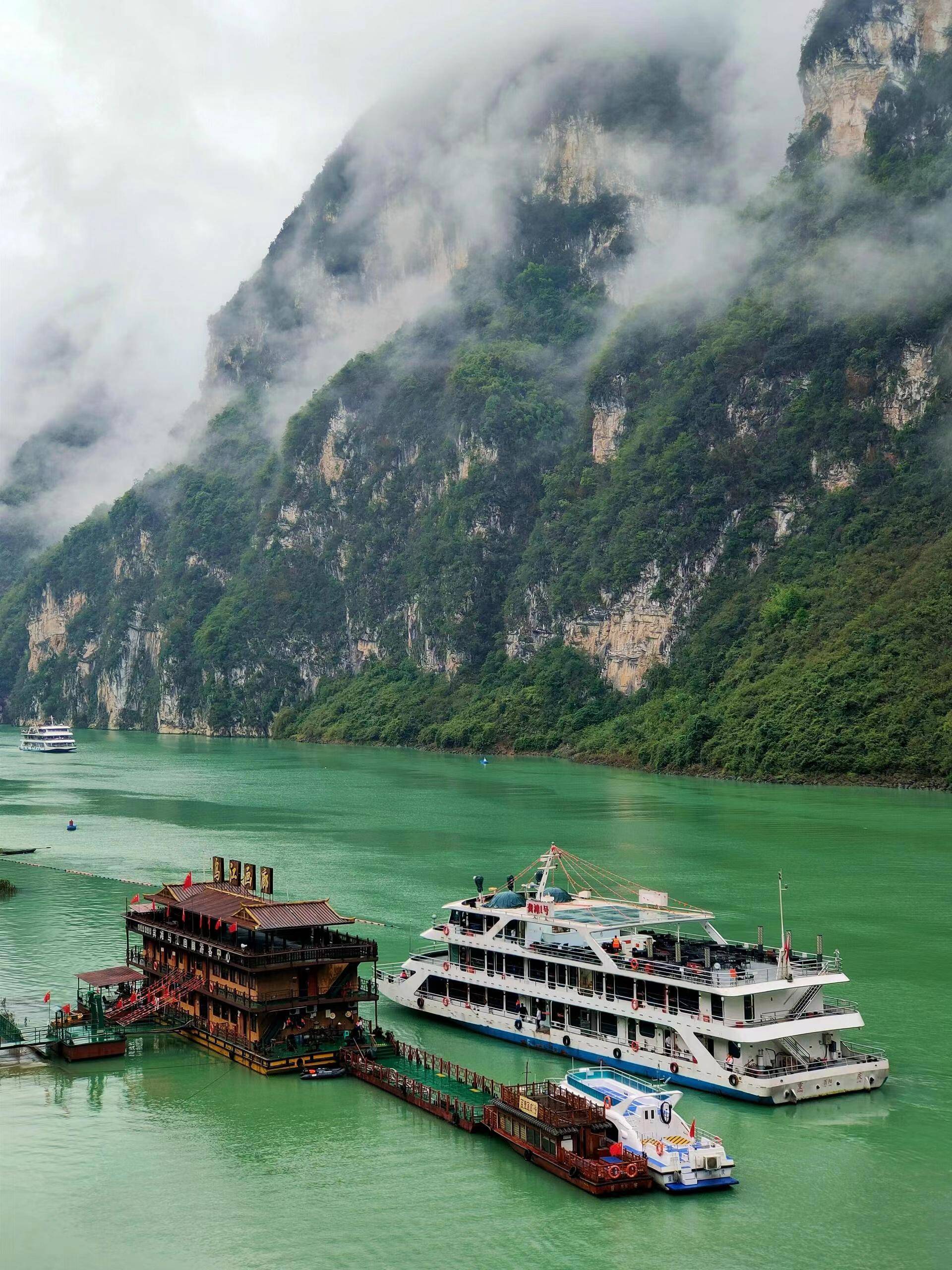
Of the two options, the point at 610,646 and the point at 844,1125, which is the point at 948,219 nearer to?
the point at 610,646

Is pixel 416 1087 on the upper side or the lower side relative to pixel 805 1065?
lower

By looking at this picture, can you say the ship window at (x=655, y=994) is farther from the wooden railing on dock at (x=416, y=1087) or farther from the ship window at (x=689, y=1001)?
the wooden railing on dock at (x=416, y=1087)

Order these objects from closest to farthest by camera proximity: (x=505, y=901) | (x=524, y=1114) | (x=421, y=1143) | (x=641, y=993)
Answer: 1. (x=524, y=1114)
2. (x=421, y=1143)
3. (x=641, y=993)
4. (x=505, y=901)

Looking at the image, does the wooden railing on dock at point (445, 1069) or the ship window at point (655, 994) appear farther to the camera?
the ship window at point (655, 994)

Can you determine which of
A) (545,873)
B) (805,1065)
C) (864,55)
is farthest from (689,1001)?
(864,55)

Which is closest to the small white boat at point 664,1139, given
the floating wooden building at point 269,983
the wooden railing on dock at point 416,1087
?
the wooden railing on dock at point 416,1087

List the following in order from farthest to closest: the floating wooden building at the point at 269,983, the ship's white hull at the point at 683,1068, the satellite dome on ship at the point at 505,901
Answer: the satellite dome on ship at the point at 505,901 < the floating wooden building at the point at 269,983 < the ship's white hull at the point at 683,1068

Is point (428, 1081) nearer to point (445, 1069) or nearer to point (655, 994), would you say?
point (445, 1069)
